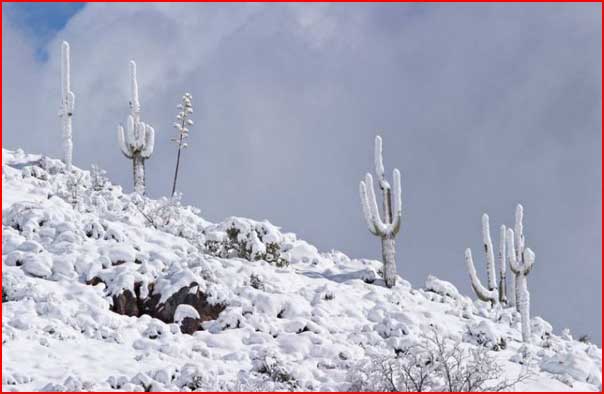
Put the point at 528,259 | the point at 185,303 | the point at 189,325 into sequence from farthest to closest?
the point at 528,259 → the point at 185,303 → the point at 189,325

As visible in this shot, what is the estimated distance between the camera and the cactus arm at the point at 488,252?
24.2 metres

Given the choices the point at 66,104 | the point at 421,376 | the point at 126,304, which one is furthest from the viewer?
the point at 66,104

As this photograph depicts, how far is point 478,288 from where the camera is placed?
78.5 ft

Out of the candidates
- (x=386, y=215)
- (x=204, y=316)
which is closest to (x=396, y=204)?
(x=386, y=215)

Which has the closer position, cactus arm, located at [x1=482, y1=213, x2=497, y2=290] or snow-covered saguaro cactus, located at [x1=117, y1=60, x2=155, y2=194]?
cactus arm, located at [x1=482, y1=213, x2=497, y2=290]

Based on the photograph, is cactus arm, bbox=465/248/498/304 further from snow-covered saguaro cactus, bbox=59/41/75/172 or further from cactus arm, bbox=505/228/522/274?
snow-covered saguaro cactus, bbox=59/41/75/172

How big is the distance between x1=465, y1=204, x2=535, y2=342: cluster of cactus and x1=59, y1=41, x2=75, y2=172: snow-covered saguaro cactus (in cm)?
1513

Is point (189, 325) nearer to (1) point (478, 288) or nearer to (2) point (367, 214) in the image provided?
(2) point (367, 214)

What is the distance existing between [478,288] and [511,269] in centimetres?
248

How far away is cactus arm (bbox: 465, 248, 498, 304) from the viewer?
Answer: 23.8 m

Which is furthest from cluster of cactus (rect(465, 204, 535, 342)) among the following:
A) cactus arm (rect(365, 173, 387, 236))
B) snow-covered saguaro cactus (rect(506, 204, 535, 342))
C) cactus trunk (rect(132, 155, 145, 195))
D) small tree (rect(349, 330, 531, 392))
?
cactus trunk (rect(132, 155, 145, 195))

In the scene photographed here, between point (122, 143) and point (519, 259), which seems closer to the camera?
point (519, 259)

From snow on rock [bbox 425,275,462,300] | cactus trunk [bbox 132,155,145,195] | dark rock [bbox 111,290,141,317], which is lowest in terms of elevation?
dark rock [bbox 111,290,141,317]

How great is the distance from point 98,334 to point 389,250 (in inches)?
416
